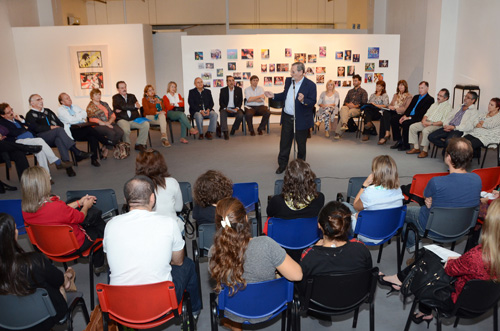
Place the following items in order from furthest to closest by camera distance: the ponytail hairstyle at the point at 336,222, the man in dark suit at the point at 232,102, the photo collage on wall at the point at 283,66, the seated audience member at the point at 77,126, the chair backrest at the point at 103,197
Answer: the photo collage on wall at the point at 283,66
the man in dark suit at the point at 232,102
the seated audience member at the point at 77,126
the chair backrest at the point at 103,197
the ponytail hairstyle at the point at 336,222

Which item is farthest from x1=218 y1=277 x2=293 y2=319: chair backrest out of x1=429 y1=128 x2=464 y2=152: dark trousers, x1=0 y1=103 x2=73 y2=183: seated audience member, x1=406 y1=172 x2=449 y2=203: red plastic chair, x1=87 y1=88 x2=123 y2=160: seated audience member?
x1=87 y1=88 x2=123 y2=160: seated audience member

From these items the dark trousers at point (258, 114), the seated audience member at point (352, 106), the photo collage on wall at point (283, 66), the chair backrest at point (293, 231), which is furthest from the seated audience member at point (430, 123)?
the chair backrest at point (293, 231)

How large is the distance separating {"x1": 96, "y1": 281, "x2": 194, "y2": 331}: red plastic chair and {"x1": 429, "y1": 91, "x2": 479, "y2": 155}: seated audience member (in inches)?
242

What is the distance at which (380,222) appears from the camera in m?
3.55

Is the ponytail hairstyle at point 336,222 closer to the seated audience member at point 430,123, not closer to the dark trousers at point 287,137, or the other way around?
the dark trousers at point 287,137

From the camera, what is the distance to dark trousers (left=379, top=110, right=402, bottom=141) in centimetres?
872

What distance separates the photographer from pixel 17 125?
6793mm

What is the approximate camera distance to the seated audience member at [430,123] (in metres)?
7.73

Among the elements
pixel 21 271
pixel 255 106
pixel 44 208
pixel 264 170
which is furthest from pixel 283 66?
pixel 21 271

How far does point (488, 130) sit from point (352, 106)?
130 inches

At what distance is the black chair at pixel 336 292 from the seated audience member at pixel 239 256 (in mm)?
150

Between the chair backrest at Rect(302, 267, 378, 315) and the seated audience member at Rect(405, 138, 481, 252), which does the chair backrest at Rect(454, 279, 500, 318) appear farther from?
the seated audience member at Rect(405, 138, 481, 252)

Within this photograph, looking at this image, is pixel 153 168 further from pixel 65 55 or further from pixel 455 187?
pixel 65 55

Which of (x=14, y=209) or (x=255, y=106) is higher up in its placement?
(x=255, y=106)
